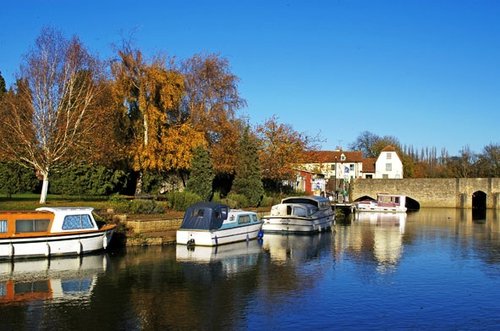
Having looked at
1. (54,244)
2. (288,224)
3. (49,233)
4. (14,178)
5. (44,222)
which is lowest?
(54,244)

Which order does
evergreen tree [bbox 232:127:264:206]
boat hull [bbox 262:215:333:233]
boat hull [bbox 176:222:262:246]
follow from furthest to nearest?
1. evergreen tree [bbox 232:127:264:206]
2. boat hull [bbox 262:215:333:233]
3. boat hull [bbox 176:222:262:246]

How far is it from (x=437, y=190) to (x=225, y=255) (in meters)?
55.0

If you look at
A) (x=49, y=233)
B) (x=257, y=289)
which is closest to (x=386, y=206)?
(x=49, y=233)

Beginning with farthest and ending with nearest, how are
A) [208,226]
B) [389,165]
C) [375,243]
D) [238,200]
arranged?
[389,165] → [238,200] → [375,243] → [208,226]

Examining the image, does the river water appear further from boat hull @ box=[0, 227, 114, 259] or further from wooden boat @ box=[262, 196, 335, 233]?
wooden boat @ box=[262, 196, 335, 233]

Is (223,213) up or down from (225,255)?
up

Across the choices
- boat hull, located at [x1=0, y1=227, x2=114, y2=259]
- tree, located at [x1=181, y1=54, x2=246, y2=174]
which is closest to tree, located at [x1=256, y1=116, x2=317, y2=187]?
tree, located at [x1=181, y1=54, x2=246, y2=174]

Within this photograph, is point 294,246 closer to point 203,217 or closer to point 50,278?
point 203,217

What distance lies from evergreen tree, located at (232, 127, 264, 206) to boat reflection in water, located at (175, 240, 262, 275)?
13538mm

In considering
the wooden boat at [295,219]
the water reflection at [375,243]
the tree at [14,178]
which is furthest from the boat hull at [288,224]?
the tree at [14,178]

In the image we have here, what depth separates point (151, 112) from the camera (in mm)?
38656

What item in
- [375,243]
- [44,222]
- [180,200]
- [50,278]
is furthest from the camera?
[180,200]

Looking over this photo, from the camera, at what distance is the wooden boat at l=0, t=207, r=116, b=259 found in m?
22.5

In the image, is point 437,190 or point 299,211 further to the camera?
point 437,190
